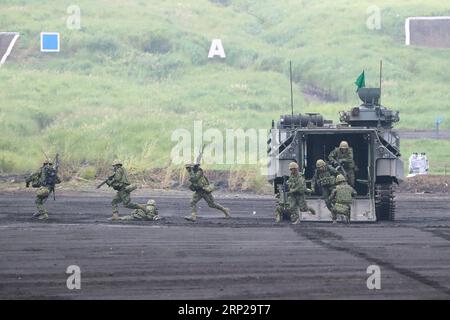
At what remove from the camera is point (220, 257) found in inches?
758

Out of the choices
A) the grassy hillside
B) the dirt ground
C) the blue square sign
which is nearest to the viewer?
the dirt ground

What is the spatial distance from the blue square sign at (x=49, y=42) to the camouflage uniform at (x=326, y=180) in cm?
4893

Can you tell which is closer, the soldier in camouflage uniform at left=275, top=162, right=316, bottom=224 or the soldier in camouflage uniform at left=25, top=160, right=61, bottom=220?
the soldier in camouflage uniform at left=275, top=162, right=316, bottom=224

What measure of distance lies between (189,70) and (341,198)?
48.8m

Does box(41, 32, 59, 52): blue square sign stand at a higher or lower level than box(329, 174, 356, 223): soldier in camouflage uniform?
higher

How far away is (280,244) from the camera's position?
71.2 ft

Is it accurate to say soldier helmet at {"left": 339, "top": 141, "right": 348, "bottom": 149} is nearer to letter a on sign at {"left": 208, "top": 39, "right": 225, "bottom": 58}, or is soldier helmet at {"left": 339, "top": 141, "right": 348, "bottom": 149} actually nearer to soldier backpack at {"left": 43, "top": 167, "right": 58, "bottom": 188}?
soldier backpack at {"left": 43, "top": 167, "right": 58, "bottom": 188}

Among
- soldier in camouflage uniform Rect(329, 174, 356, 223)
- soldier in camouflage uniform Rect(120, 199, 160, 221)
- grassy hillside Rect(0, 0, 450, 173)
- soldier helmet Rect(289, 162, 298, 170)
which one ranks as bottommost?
soldier in camouflage uniform Rect(120, 199, 160, 221)

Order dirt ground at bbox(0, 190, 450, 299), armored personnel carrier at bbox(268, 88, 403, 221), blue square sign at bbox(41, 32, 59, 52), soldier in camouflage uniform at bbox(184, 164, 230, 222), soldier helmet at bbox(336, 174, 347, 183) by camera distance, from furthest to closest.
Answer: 1. blue square sign at bbox(41, 32, 59, 52)
2. armored personnel carrier at bbox(268, 88, 403, 221)
3. soldier in camouflage uniform at bbox(184, 164, 230, 222)
4. soldier helmet at bbox(336, 174, 347, 183)
5. dirt ground at bbox(0, 190, 450, 299)

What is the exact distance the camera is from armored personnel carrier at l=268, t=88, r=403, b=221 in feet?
94.1

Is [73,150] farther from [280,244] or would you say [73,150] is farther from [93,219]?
[280,244]

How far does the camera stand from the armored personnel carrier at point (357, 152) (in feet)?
94.1

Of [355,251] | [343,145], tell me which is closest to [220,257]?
[355,251]

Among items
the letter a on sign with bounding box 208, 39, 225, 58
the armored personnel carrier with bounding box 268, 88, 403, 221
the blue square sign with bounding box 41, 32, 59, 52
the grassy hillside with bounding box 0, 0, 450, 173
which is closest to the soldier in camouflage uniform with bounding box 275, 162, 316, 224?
the armored personnel carrier with bounding box 268, 88, 403, 221
